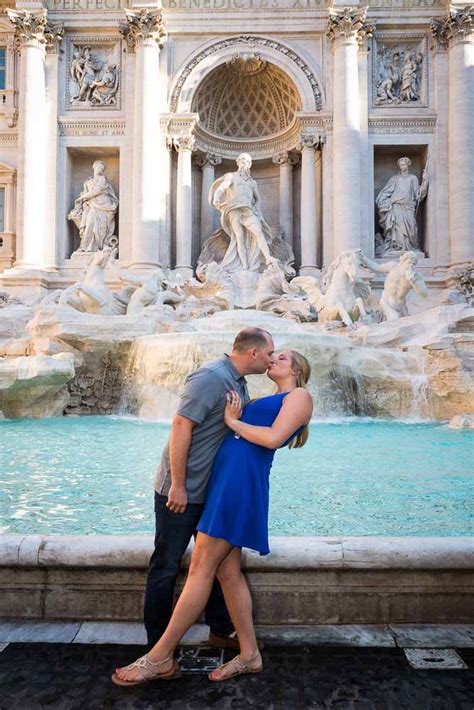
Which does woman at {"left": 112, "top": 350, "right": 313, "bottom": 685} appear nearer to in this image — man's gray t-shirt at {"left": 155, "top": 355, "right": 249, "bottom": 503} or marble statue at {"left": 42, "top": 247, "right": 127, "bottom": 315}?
man's gray t-shirt at {"left": 155, "top": 355, "right": 249, "bottom": 503}

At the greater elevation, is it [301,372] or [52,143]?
[52,143]

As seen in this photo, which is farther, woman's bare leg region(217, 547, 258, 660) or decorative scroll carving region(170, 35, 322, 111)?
decorative scroll carving region(170, 35, 322, 111)

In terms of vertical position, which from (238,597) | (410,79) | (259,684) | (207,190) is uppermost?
(410,79)

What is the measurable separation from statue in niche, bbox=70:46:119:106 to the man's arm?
18.1m

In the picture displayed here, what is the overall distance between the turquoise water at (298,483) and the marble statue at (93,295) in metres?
5.81

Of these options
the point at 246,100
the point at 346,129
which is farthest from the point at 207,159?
the point at 346,129

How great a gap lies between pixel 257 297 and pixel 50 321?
18.8 ft

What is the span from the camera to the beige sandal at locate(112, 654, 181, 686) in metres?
1.90

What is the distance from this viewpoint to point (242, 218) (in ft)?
54.6

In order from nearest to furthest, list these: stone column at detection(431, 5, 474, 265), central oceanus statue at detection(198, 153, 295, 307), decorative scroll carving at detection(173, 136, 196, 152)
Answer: central oceanus statue at detection(198, 153, 295, 307), stone column at detection(431, 5, 474, 265), decorative scroll carving at detection(173, 136, 196, 152)

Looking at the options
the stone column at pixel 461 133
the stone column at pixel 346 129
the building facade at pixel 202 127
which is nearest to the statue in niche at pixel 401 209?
the building facade at pixel 202 127

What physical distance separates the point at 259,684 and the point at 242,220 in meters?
15.5

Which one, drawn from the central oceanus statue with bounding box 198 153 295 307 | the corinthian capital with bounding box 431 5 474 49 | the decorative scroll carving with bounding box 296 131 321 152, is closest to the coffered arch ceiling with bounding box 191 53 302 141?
the decorative scroll carving with bounding box 296 131 321 152

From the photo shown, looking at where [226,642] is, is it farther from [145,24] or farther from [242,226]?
[145,24]
